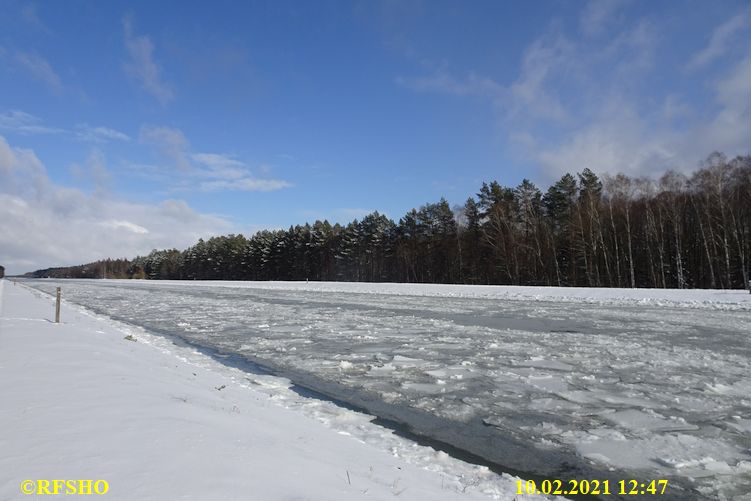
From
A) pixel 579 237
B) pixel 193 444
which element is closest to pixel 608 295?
pixel 579 237

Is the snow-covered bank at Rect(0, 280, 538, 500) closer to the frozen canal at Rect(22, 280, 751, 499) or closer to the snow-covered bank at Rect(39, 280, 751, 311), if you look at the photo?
the frozen canal at Rect(22, 280, 751, 499)

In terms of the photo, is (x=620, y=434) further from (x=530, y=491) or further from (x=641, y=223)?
(x=641, y=223)

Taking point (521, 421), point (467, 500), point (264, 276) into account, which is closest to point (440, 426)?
point (521, 421)

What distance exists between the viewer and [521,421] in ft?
18.1

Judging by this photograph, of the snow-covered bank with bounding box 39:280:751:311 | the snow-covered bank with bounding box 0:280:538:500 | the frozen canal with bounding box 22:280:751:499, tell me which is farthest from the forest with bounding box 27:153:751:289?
the snow-covered bank with bounding box 0:280:538:500

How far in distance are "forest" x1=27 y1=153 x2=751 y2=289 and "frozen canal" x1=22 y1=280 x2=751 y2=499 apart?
24.4 m

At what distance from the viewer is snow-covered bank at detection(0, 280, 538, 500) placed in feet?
9.00

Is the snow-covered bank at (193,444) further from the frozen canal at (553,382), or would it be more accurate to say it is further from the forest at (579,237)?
the forest at (579,237)

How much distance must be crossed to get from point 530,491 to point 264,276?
299 ft

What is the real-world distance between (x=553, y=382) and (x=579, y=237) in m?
38.9

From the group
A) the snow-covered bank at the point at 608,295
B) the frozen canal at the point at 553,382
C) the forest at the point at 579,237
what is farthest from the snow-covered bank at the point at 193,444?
the forest at the point at 579,237

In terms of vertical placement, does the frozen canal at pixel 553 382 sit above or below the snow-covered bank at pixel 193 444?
below

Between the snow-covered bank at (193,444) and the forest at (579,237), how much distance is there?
36.3m

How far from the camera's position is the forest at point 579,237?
34.4m
